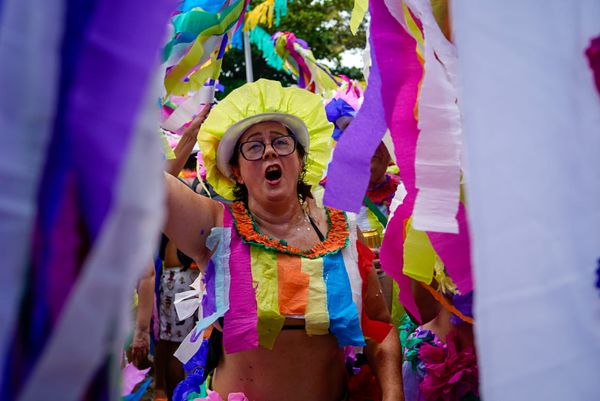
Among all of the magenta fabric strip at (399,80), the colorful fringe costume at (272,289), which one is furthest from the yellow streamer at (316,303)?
the magenta fabric strip at (399,80)

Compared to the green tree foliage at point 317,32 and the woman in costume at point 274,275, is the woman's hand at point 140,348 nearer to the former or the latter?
the woman in costume at point 274,275

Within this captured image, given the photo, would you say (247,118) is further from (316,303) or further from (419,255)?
(419,255)

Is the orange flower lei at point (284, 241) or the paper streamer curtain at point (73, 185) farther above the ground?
the paper streamer curtain at point (73, 185)

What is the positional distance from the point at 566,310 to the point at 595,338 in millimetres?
50

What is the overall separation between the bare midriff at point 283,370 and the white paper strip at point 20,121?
58.5 inches

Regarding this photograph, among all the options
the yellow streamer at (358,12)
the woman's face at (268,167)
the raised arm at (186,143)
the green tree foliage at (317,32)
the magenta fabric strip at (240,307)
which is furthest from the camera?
the green tree foliage at (317,32)

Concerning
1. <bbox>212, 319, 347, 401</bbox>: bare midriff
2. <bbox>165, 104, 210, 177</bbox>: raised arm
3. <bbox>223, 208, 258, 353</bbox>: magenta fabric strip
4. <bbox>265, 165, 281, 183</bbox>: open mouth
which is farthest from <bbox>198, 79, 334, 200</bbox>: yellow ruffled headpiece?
<bbox>212, 319, 347, 401</bbox>: bare midriff

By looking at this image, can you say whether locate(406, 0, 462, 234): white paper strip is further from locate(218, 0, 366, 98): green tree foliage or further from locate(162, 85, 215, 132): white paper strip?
locate(218, 0, 366, 98): green tree foliage

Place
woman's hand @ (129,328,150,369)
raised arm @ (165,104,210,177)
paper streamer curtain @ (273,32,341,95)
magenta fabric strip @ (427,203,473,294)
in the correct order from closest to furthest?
magenta fabric strip @ (427,203,473,294) < raised arm @ (165,104,210,177) < woman's hand @ (129,328,150,369) < paper streamer curtain @ (273,32,341,95)

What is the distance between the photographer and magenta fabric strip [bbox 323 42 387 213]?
1.48 metres

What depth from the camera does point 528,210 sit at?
842 mm

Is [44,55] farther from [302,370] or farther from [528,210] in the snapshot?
[302,370]

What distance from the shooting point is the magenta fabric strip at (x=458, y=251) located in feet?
4.55

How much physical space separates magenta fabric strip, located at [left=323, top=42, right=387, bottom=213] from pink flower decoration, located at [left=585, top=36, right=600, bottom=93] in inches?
26.1
